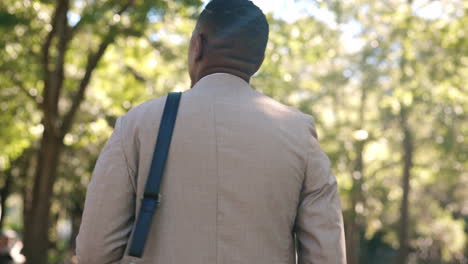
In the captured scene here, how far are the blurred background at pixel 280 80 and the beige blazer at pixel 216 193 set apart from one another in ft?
14.2

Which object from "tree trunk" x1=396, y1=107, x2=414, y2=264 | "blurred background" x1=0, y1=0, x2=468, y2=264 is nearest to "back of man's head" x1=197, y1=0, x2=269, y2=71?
"blurred background" x1=0, y1=0, x2=468, y2=264

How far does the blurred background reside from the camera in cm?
1162

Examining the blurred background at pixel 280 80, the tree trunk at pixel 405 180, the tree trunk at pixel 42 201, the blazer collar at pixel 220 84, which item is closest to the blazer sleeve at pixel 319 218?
the blazer collar at pixel 220 84

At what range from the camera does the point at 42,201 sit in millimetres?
12570

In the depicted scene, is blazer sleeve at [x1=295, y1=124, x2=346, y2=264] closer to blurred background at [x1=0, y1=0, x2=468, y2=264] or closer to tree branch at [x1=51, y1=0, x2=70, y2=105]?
blurred background at [x1=0, y1=0, x2=468, y2=264]

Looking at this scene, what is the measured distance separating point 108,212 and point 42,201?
37.0ft

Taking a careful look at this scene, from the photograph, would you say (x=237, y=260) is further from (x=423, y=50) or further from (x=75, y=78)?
(x=423, y=50)

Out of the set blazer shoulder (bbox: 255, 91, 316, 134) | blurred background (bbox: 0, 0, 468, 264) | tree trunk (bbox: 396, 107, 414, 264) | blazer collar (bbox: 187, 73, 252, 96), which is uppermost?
blazer collar (bbox: 187, 73, 252, 96)

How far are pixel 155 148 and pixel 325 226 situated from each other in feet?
1.99

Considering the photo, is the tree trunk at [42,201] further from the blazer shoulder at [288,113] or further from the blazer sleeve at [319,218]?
the blazer sleeve at [319,218]

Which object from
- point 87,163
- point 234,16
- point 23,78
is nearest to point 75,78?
point 23,78

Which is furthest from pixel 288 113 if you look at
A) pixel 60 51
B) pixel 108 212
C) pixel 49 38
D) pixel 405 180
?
pixel 405 180

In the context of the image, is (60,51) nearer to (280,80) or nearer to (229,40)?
(280,80)

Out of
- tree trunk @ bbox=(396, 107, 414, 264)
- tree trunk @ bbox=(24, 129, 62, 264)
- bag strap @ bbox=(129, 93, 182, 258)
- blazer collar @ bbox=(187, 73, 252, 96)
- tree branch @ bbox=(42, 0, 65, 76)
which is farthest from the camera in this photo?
tree trunk @ bbox=(396, 107, 414, 264)
